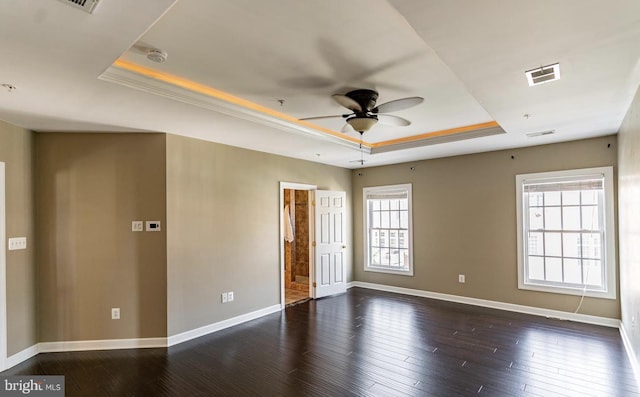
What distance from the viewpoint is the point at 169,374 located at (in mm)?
3221

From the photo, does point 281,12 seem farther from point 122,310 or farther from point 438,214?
point 438,214

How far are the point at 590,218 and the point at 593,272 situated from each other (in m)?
0.75

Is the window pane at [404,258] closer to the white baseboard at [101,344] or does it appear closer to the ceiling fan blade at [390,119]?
the ceiling fan blade at [390,119]

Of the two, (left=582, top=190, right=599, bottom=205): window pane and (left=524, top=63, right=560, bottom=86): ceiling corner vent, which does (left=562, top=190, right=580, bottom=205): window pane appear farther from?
(left=524, top=63, right=560, bottom=86): ceiling corner vent

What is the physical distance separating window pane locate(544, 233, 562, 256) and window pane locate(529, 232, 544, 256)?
0.05 metres

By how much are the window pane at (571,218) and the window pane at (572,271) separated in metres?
0.49

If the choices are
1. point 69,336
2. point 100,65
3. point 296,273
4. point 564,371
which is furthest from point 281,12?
point 296,273

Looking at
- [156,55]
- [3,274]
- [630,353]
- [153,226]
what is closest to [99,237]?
[153,226]

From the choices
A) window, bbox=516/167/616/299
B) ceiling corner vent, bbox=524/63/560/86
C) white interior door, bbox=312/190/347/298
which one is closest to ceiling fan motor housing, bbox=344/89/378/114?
ceiling corner vent, bbox=524/63/560/86

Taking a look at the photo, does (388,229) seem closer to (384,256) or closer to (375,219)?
(375,219)

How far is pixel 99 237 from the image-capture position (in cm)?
390

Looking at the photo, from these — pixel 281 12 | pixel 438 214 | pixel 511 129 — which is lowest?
pixel 438 214

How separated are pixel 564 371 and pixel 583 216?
2.47m

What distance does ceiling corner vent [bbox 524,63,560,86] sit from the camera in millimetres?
2295
